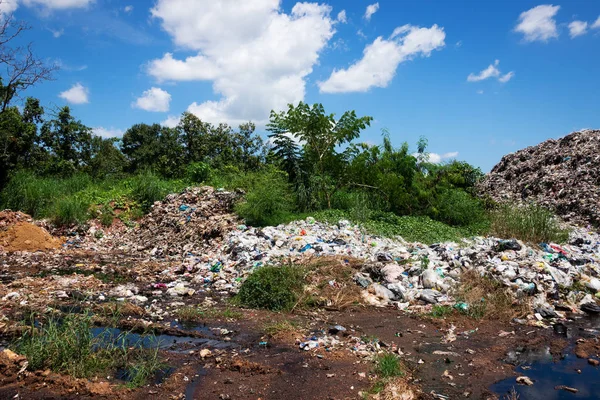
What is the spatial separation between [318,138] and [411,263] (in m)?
5.67

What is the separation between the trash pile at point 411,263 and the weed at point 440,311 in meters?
0.24

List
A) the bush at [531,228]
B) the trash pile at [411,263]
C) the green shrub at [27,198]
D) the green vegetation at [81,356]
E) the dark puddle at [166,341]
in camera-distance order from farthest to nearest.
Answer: the green shrub at [27,198] → the bush at [531,228] → the trash pile at [411,263] → the dark puddle at [166,341] → the green vegetation at [81,356]

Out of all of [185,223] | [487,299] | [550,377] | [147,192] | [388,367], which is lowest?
[550,377]

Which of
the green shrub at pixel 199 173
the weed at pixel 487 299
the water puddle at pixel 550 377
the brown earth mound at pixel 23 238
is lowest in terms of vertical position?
the water puddle at pixel 550 377

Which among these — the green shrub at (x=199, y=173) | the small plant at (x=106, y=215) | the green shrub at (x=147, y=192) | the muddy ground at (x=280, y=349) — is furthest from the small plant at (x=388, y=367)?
the green shrub at (x=199, y=173)

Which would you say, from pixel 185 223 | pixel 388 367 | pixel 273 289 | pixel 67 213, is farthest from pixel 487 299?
pixel 67 213

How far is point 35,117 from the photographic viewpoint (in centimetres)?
1689

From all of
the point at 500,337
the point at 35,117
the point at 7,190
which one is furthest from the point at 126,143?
the point at 500,337

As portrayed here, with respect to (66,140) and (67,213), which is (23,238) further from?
(66,140)

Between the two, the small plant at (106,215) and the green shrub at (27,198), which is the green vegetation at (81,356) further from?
the green shrub at (27,198)

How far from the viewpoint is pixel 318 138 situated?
11758 millimetres

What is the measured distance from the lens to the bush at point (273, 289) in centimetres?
571

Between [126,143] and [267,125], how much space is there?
13538 millimetres

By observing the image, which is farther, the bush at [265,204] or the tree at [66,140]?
the tree at [66,140]
